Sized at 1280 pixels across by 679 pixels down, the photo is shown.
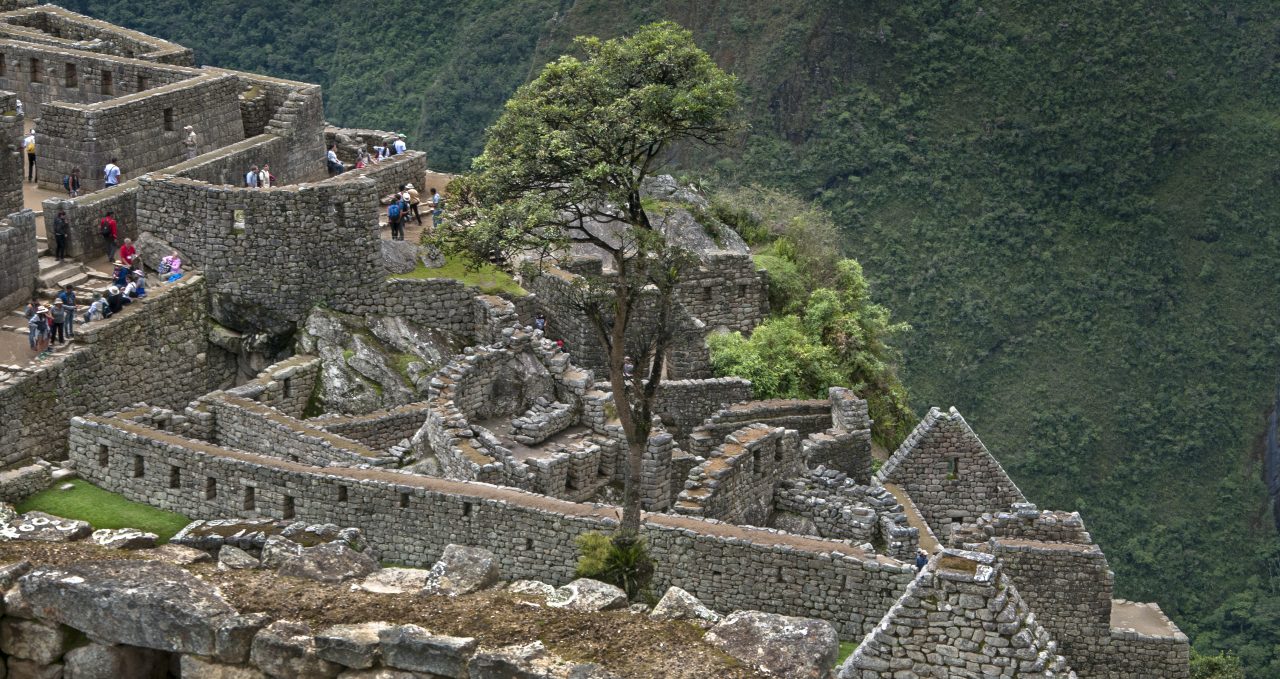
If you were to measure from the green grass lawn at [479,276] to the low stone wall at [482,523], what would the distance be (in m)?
7.24

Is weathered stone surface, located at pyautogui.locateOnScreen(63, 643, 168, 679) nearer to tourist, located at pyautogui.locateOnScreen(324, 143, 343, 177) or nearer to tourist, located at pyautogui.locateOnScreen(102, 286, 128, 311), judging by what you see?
tourist, located at pyautogui.locateOnScreen(102, 286, 128, 311)

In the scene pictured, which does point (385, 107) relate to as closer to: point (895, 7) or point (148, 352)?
point (895, 7)

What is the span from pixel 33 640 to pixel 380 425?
17.9m

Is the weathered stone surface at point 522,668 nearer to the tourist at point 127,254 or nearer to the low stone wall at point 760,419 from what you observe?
the low stone wall at point 760,419

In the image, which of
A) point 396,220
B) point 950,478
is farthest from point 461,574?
point 396,220

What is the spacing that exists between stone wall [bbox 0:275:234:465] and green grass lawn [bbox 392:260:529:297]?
3.72 metres

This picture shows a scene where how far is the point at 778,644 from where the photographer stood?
15.8m

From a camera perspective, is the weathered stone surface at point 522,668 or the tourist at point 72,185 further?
the tourist at point 72,185

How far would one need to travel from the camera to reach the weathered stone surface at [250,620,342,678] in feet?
49.9

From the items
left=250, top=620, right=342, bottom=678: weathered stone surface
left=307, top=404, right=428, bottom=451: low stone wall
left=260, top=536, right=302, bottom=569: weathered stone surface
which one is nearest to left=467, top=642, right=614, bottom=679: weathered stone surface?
left=250, top=620, right=342, bottom=678: weathered stone surface

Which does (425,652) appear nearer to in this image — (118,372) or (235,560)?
(235,560)

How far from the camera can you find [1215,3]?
124 m

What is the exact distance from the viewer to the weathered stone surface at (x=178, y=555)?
677 inches

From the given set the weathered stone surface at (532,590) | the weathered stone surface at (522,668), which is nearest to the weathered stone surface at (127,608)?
the weathered stone surface at (522,668)
